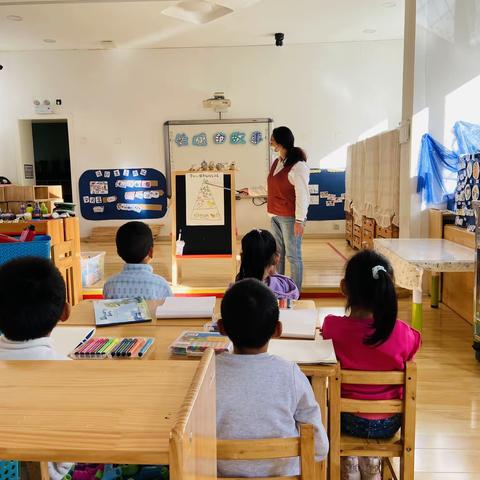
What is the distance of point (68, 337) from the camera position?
1.51 meters

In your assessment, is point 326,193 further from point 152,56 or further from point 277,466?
point 277,466

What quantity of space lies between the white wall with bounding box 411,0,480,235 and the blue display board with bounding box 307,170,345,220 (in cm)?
331

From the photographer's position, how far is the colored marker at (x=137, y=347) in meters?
1.33

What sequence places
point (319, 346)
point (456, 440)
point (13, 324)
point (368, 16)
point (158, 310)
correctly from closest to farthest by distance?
point (13, 324)
point (319, 346)
point (158, 310)
point (456, 440)
point (368, 16)

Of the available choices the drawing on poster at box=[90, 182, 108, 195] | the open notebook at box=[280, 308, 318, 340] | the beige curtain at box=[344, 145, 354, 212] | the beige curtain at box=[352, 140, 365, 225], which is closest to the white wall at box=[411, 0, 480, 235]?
the beige curtain at box=[352, 140, 365, 225]

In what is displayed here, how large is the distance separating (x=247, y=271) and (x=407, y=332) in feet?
2.76

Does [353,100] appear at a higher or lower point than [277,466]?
higher

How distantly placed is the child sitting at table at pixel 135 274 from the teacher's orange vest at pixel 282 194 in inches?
63.1

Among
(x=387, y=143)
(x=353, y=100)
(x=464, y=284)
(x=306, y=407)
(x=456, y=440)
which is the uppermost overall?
(x=353, y=100)

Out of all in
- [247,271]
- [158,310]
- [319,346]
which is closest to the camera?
[319,346]

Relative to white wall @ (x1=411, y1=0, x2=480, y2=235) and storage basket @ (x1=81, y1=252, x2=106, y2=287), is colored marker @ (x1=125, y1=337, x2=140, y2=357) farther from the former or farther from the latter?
white wall @ (x1=411, y1=0, x2=480, y2=235)

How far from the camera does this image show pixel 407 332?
1.54 metres

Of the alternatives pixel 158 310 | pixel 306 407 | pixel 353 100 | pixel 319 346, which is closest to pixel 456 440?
pixel 319 346

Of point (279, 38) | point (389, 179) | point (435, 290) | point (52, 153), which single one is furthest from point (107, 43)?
point (435, 290)
